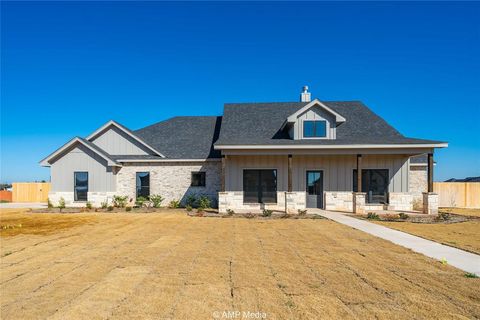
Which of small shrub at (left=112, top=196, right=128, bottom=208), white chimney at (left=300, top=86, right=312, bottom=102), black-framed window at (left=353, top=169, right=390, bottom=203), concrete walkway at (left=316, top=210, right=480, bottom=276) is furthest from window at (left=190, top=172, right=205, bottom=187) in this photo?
white chimney at (left=300, top=86, right=312, bottom=102)

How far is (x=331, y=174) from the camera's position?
17.5 metres

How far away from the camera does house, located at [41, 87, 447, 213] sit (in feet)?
52.2

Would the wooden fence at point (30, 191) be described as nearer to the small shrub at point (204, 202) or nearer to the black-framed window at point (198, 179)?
the black-framed window at point (198, 179)

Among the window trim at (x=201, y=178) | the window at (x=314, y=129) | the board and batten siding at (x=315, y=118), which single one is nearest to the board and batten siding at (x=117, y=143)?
the window trim at (x=201, y=178)

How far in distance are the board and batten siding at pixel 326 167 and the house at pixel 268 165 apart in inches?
2.6

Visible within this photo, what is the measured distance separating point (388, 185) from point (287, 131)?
752 centimetres

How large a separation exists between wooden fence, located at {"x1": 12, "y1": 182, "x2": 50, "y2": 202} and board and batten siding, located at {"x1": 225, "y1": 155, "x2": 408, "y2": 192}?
1938 cm

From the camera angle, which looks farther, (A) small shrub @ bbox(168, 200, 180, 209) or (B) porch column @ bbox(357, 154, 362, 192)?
(A) small shrub @ bbox(168, 200, 180, 209)

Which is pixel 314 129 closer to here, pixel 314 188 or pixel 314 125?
pixel 314 125

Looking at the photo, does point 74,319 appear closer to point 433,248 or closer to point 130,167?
point 433,248

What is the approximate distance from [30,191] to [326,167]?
27044mm

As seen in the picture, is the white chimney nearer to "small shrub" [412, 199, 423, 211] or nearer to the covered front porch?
the covered front porch

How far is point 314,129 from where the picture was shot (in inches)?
706

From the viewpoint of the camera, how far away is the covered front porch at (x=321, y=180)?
17375mm
